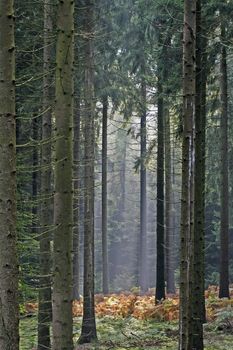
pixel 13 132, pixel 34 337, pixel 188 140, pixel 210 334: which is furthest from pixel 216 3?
pixel 34 337

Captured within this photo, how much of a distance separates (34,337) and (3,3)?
10721 mm

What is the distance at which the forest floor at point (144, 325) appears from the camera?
39.3ft

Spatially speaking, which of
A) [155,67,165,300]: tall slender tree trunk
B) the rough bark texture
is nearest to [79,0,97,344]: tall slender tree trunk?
the rough bark texture

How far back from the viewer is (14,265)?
5.34 meters

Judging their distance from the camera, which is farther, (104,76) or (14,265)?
(104,76)

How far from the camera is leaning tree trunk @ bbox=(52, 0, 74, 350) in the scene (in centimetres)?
623

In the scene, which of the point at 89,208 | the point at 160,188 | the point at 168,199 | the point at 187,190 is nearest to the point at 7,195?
the point at 187,190

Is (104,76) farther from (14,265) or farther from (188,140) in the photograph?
(14,265)

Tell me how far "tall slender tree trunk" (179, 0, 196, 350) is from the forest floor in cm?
313

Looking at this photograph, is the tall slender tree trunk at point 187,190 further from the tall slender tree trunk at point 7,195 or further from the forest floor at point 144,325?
the forest floor at point 144,325

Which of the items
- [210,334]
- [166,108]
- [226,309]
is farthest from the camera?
[166,108]

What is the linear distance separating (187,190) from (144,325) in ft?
29.7

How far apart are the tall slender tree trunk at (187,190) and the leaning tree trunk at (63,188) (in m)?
1.73

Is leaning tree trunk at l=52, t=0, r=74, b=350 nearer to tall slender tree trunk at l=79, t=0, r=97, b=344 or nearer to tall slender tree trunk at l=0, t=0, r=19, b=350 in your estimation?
tall slender tree trunk at l=0, t=0, r=19, b=350
